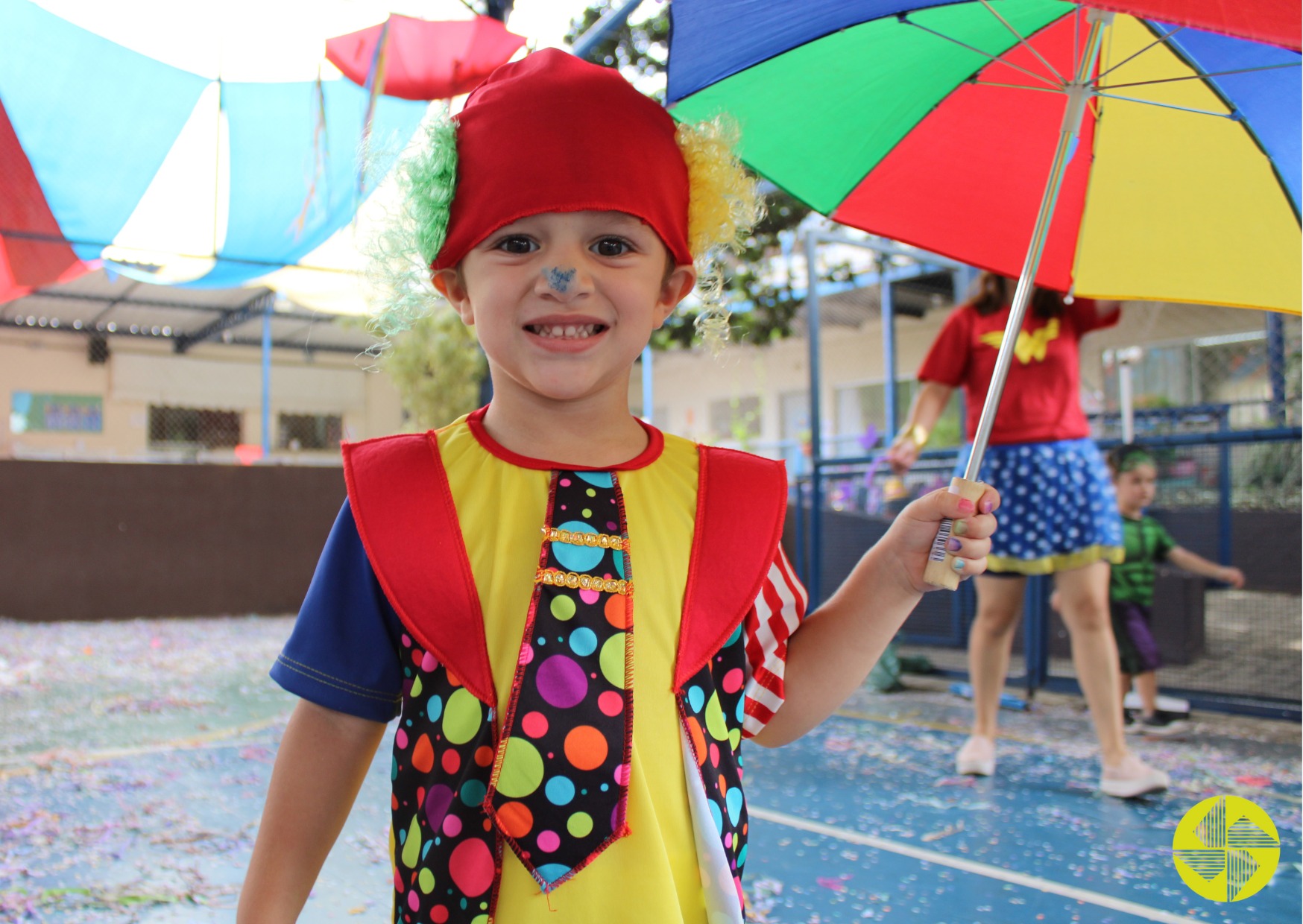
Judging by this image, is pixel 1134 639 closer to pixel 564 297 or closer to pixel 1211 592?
pixel 1211 592

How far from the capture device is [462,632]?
90cm

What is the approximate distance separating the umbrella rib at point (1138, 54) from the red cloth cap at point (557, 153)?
29.5 inches

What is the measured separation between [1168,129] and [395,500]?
1297 millimetres

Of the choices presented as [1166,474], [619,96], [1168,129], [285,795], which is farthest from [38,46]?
[1166,474]

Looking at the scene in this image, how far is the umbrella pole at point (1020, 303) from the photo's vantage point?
1.06 meters

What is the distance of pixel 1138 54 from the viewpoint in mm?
1396

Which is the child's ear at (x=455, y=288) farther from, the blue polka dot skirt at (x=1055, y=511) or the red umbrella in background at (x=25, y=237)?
the blue polka dot skirt at (x=1055, y=511)

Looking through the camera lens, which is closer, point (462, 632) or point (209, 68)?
point (462, 632)

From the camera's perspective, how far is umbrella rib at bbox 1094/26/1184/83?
1380 mm

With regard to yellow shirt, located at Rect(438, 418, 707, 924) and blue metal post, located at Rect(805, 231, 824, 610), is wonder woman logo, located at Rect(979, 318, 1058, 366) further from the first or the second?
yellow shirt, located at Rect(438, 418, 707, 924)

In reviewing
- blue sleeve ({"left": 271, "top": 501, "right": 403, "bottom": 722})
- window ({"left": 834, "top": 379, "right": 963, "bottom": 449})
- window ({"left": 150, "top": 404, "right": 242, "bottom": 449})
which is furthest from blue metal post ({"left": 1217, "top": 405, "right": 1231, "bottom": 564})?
window ({"left": 150, "top": 404, "right": 242, "bottom": 449})

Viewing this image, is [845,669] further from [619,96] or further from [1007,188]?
[1007,188]

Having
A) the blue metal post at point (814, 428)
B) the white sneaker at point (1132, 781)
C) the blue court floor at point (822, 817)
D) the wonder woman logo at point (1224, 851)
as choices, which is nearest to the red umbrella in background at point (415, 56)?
the blue metal post at point (814, 428)

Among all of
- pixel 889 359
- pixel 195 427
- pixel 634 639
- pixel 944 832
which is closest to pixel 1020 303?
pixel 634 639
